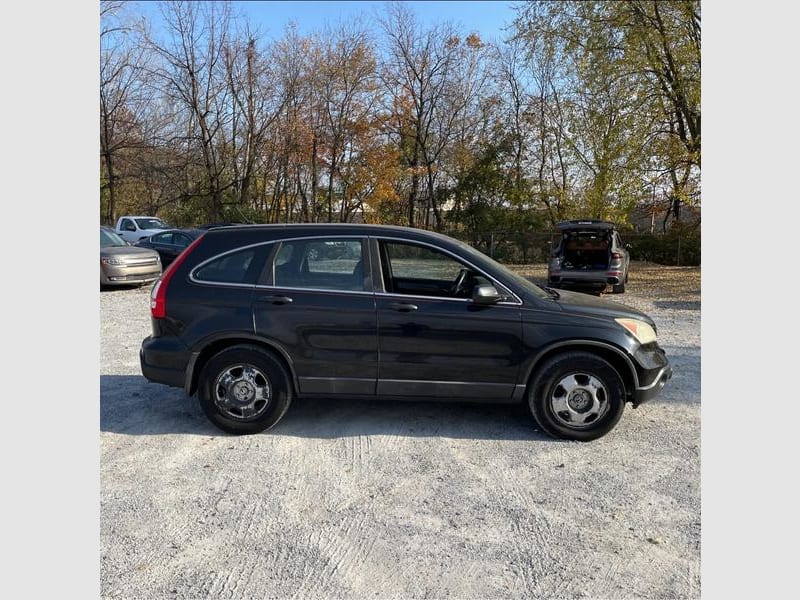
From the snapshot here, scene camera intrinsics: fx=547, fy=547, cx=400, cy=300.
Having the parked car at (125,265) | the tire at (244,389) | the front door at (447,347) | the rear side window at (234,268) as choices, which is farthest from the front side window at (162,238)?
the front door at (447,347)

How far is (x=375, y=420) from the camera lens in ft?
16.2

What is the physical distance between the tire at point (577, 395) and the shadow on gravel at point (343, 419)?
8.3 inches

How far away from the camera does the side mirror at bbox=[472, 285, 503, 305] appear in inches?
173

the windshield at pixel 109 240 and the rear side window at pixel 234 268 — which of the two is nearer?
the rear side window at pixel 234 268

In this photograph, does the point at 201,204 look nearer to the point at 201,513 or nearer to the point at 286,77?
the point at 286,77

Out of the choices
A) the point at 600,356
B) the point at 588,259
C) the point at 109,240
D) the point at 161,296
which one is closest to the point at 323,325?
the point at 161,296

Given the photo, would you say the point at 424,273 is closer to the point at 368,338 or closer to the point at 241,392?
the point at 368,338

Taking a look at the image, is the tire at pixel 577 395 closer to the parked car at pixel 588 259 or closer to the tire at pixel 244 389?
the tire at pixel 244 389

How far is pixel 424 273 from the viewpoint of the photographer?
533 cm

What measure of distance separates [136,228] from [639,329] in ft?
72.6

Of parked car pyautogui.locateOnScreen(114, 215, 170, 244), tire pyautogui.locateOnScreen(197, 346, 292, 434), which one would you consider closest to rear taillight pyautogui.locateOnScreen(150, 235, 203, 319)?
tire pyautogui.locateOnScreen(197, 346, 292, 434)

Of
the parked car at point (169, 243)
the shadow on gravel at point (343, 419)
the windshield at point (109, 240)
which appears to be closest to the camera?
the shadow on gravel at point (343, 419)

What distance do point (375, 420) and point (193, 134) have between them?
91.0 feet

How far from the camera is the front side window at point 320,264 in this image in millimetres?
4602
